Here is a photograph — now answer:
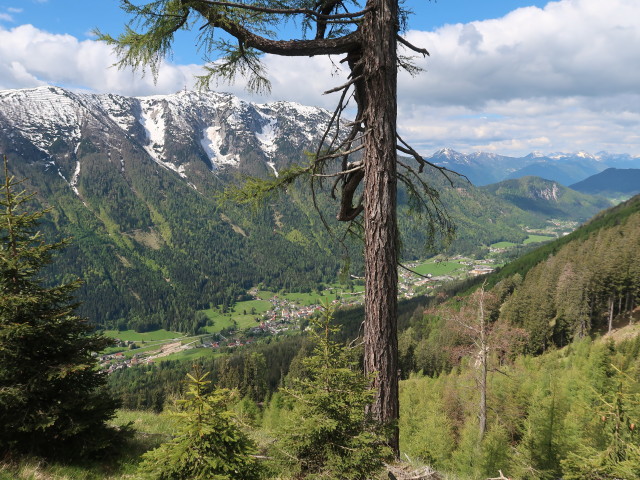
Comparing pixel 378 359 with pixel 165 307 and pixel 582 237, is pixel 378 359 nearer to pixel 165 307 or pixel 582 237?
pixel 582 237

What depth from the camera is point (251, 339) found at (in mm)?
139000

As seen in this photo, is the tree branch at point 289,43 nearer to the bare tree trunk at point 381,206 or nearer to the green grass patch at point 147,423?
the bare tree trunk at point 381,206

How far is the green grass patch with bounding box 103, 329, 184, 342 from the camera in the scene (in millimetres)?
147500

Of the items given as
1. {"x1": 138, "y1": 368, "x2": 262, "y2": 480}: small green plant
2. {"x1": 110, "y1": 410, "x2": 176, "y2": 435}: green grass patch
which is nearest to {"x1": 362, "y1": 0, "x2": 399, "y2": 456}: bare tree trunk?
{"x1": 138, "y1": 368, "x2": 262, "y2": 480}: small green plant

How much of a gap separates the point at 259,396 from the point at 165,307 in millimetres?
145382

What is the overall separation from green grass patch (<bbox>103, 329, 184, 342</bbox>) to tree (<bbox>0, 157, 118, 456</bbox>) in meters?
161

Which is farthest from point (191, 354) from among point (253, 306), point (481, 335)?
point (481, 335)

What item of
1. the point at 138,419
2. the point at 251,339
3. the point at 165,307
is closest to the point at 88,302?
the point at 165,307

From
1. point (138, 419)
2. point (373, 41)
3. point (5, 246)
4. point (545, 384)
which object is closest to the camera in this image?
point (373, 41)

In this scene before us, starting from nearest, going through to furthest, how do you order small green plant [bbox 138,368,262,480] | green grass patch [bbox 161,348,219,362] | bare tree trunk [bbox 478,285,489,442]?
small green plant [bbox 138,368,262,480] → bare tree trunk [bbox 478,285,489,442] → green grass patch [bbox 161,348,219,362]

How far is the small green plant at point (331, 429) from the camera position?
12.3ft

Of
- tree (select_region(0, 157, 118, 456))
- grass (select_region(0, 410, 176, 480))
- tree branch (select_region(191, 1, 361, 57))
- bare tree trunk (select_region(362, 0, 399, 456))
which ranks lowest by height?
grass (select_region(0, 410, 176, 480))

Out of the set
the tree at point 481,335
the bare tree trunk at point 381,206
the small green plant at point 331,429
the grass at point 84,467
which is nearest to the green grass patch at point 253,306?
the tree at point 481,335

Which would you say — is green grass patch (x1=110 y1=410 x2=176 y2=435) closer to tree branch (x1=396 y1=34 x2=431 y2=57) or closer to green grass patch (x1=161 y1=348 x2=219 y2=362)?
tree branch (x1=396 y1=34 x2=431 y2=57)
